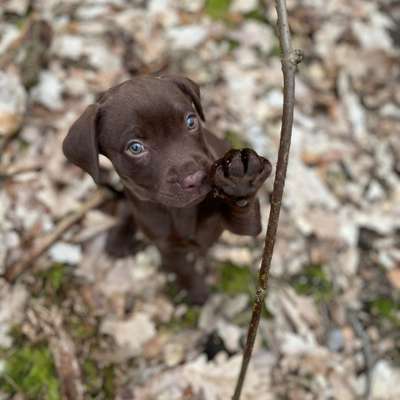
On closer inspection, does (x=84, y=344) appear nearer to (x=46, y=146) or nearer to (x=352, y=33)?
(x=46, y=146)

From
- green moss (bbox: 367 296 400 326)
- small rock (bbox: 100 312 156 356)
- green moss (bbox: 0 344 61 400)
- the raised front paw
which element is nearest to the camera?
the raised front paw

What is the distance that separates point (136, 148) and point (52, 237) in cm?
167

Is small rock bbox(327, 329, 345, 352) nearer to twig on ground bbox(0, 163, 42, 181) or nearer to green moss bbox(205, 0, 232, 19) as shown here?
twig on ground bbox(0, 163, 42, 181)

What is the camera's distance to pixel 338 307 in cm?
449

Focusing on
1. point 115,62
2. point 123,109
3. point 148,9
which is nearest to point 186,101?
point 123,109

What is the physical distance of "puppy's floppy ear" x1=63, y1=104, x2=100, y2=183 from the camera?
3.04m

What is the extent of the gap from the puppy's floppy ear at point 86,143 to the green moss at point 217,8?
3231 millimetres

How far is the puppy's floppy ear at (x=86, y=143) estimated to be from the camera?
3041 mm

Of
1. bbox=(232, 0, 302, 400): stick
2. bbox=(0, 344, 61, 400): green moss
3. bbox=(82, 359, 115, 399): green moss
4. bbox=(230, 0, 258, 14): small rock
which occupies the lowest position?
bbox=(82, 359, 115, 399): green moss

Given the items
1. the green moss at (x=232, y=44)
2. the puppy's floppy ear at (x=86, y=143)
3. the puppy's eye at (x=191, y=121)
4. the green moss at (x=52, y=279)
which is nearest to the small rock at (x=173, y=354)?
the green moss at (x=52, y=279)

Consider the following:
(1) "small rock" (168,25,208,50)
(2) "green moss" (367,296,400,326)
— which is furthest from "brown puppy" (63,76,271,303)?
(1) "small rock" (168,25,208,50)

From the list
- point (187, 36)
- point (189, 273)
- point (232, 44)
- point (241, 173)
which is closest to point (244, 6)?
point (232, 44)

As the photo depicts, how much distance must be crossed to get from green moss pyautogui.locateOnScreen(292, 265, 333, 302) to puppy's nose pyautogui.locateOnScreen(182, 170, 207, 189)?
2.02 meters

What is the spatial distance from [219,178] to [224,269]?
7.02ft
